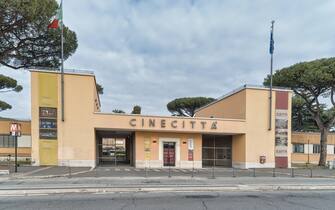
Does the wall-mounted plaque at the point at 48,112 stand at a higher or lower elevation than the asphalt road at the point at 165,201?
higher

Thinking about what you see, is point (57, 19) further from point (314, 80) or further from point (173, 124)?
point (314, 80)

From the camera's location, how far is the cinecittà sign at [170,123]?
2884 centimetres

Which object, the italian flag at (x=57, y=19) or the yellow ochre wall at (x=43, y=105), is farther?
the yellow ochre wall at (x=43, y=105)

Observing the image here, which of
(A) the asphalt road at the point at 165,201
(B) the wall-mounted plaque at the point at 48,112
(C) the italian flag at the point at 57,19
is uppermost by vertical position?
(C) the italian flag at the point at 57,19

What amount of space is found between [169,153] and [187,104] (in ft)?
109

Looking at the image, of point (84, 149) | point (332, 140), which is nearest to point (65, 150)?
point (84, 149)

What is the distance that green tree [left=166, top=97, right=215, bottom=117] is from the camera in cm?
6238

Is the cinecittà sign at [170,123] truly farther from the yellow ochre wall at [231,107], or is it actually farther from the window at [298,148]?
the window at [298,148]

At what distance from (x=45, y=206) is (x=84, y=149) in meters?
18.6

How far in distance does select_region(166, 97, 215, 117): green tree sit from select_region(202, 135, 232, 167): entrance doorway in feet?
78.4

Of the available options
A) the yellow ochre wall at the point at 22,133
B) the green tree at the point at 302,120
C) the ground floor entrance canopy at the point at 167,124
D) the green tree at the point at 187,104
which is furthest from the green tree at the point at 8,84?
the green tree at the point at 302,120

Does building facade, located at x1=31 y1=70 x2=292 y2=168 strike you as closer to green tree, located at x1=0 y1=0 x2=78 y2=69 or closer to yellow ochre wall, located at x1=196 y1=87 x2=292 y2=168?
yellow ochre wall, located at x1=196 y1=87 x2=292 y2=168

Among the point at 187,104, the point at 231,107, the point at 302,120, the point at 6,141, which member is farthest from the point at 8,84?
the point at 302,120

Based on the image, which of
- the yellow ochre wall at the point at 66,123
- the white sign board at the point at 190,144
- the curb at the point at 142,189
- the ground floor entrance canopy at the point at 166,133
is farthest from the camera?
the white sign board at the point at 190,144
